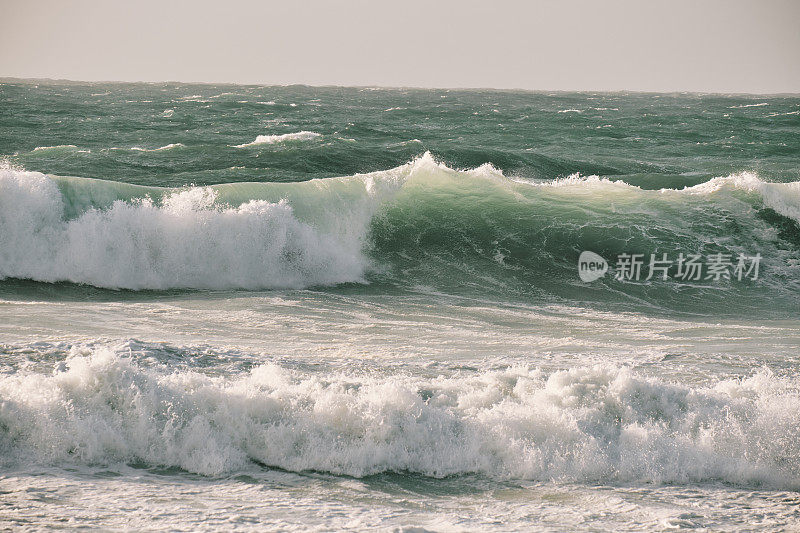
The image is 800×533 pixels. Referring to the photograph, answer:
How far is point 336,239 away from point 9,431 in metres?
7.52

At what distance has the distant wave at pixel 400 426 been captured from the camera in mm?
4984

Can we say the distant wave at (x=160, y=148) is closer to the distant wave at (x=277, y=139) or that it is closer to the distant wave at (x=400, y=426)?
the distant wave at (x=277, y=139)

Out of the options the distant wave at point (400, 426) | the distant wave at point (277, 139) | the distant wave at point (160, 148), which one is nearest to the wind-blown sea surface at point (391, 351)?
the distant wave at point (400, 426)

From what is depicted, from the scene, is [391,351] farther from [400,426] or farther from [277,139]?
[277,139]

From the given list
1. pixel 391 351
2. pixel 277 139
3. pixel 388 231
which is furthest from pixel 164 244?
pixel 277 139

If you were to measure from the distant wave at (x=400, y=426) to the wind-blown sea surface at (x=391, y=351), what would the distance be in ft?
0.06

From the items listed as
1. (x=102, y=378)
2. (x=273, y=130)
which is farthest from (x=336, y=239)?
(x=273, y=130)

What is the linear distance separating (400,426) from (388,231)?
7802 millimetres

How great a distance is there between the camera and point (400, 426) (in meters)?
5.29

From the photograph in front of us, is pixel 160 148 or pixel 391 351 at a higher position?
pixel 160 148

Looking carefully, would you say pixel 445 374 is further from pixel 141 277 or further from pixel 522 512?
pixel 141 277

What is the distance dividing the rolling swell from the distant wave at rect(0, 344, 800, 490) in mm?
4992

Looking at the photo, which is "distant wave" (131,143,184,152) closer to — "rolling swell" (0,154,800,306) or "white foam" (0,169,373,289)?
"rolling swell" (0,154,800,306)

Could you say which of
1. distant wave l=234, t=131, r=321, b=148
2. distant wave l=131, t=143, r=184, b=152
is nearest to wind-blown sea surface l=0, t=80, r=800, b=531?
distant wave l=131, t=143, r=184, b=152
